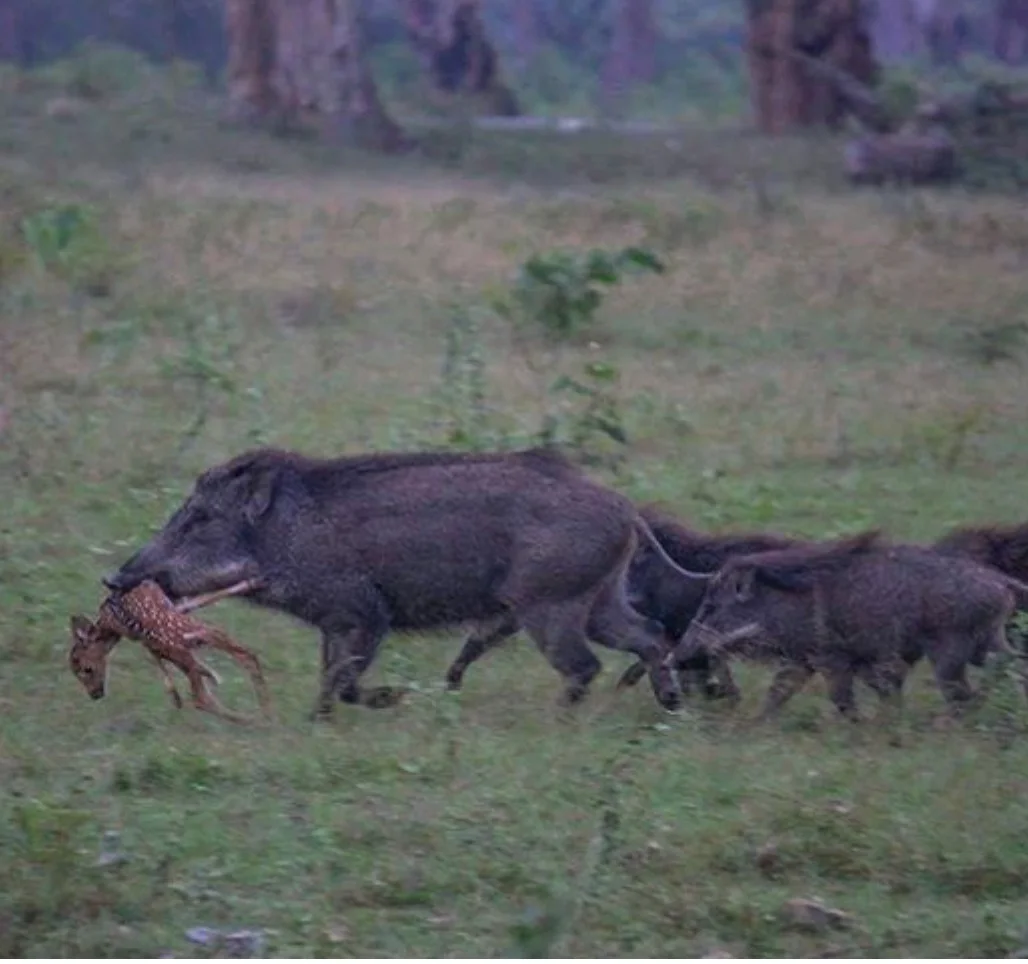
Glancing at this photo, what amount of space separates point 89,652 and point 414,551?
1.09m

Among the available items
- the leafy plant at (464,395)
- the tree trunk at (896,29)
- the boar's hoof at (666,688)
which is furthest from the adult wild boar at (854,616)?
the tree trunk at (896,29)

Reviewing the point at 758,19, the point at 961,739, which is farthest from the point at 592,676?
the point at 758,19

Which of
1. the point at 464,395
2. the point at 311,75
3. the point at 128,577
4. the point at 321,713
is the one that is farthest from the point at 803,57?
the point at 321,713

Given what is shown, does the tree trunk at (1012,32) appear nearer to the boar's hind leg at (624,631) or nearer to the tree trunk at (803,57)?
the tree trunk at (803,57)

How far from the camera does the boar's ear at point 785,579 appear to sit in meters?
8.64

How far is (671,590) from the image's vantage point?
29.6 feet

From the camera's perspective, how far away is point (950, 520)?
452 inches

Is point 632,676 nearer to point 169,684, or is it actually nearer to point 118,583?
point 169,684

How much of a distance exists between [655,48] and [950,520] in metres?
38.6

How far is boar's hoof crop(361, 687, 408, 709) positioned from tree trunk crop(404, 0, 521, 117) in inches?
1021

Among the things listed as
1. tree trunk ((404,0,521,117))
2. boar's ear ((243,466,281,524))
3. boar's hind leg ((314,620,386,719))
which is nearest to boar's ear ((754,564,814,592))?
boar's hind leg ((314,620,386,719))

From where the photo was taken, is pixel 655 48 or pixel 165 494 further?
pixel 655 48

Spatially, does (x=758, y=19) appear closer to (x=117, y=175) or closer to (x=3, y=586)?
(x=117, y=175)

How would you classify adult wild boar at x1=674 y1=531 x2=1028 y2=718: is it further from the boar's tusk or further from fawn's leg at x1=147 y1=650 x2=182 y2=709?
fawn's leg at x1=147 y1=650 x2=182 y2=709
